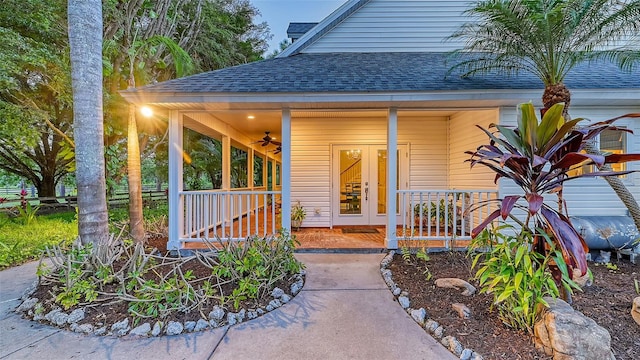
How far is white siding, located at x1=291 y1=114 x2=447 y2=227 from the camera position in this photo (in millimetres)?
7035

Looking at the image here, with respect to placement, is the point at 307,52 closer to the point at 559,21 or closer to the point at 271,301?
the point at 559,21

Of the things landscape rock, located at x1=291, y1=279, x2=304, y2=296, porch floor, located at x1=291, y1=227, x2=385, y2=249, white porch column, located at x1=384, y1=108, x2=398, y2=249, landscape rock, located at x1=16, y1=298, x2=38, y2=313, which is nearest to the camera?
landscape rock, located at x1=16, y1=298, x2=38, y2=313

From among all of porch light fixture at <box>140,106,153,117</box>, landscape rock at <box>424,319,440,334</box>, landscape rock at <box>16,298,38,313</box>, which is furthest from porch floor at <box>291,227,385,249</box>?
porch light fixture at <box>140,106,153,117</box>

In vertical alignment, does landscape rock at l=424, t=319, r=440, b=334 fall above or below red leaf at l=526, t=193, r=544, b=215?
below

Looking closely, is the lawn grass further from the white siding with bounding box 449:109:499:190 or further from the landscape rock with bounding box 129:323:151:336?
the white siding with bounding box 449:109:499:190

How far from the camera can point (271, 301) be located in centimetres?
316

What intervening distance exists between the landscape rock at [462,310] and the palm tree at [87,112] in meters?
4.08

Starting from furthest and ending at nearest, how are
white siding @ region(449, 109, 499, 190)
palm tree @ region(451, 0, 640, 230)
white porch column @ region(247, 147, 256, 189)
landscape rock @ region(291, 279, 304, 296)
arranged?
white porch column @ region(247, 147, 256, 189)
white siding @ region(449, 109, 499, 190)
palm tree @ region(451, 0, 640, 230)
landscape rock @ region(291, 279, 304, 296)

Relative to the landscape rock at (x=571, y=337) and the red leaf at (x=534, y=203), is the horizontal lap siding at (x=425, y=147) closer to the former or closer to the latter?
the red leaf at (x=534, y=203)

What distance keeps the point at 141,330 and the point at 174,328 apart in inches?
11.5

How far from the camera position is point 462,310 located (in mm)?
2807

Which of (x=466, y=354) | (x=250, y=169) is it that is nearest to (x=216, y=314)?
(x=466, y=354)

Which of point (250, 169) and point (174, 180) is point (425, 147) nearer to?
point (250, 169)

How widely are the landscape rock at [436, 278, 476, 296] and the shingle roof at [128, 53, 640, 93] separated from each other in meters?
2.89
